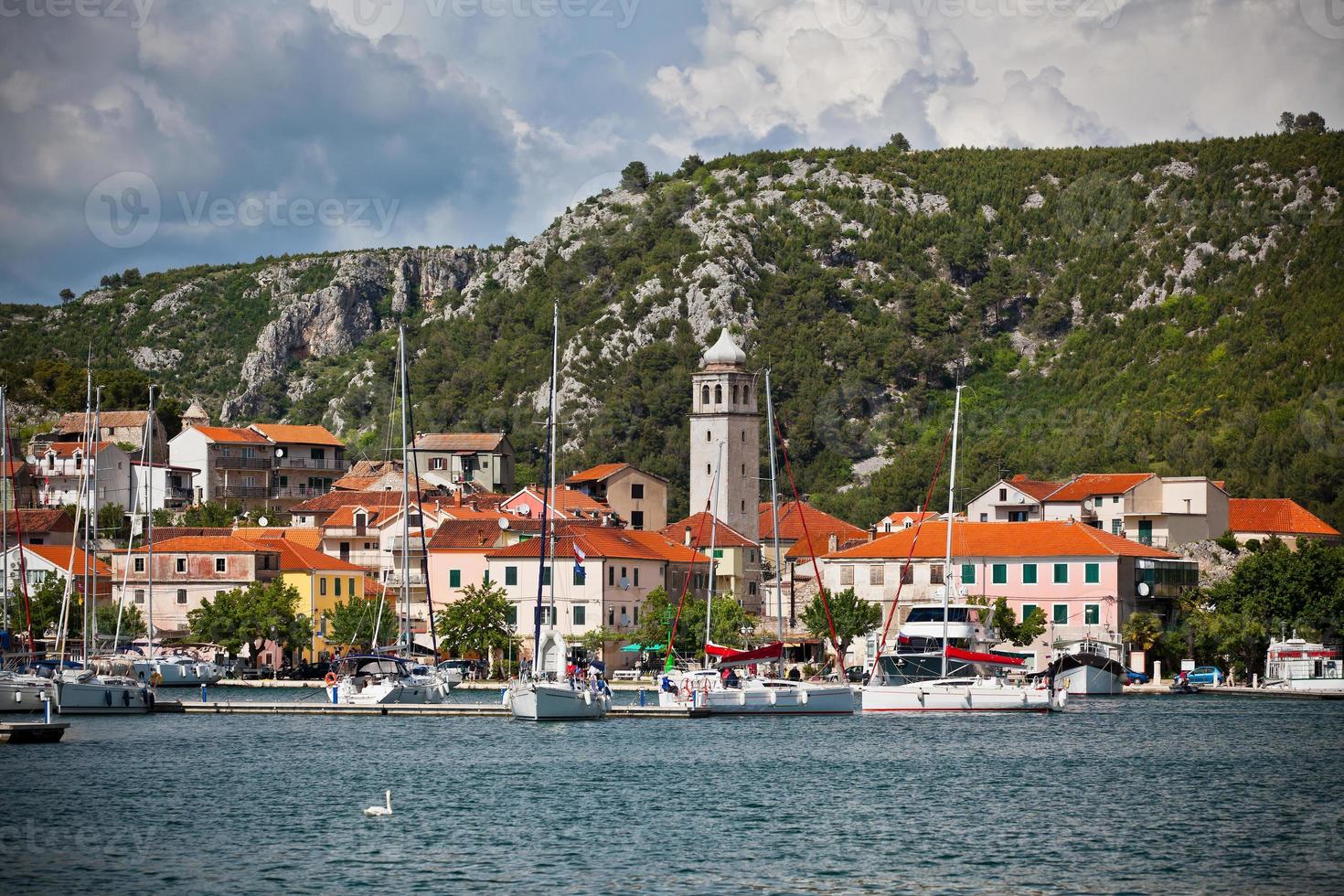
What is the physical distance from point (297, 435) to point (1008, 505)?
56.7 metres

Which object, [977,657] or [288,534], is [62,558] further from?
[977,657]

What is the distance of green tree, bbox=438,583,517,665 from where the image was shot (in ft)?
297

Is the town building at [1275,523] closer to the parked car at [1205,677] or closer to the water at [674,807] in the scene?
the parked car at [1205,677]

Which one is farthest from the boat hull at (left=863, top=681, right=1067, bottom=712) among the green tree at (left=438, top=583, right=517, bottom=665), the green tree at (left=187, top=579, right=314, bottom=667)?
the green tree at (left=187, top=579, right=314, bottom=667)

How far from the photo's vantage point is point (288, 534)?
110m

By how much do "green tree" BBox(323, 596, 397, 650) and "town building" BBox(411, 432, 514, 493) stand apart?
37667 millimetres

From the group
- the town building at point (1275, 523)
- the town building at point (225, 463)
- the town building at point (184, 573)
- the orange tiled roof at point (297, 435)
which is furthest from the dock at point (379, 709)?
the orange tiled roof at point (297, 435)

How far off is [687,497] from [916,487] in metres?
18.8

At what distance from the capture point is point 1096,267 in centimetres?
16875

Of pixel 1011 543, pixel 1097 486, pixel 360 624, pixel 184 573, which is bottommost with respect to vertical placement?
pixel 360 624

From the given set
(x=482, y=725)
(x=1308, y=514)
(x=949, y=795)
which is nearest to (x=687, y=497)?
(x=1308, y=514)

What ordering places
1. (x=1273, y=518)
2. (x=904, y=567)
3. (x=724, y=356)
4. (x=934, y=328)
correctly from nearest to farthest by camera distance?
(x=904, y=567) < (x=1273, y=518) < (x=724, y=356) < (x=934, y=328)

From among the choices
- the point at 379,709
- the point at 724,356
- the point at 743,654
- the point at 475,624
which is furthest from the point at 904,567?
the point at 379,709

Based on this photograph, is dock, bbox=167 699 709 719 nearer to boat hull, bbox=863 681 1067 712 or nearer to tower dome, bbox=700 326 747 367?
boat hull, bbox=863 681 1067 712
